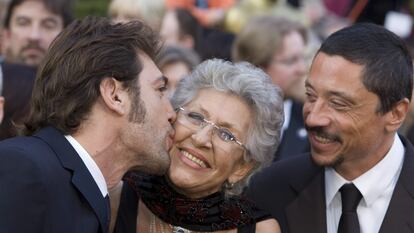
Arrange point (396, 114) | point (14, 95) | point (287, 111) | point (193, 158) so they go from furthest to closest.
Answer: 1. point (287, 111)
2. point (14, 95)
3. point (396, 114)
4. point (193, 158)

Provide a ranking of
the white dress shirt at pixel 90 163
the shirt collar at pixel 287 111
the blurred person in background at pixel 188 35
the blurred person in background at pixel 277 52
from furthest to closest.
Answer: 1. the blurred person in background at pixel 188 35
2. the blurred person in background at pixel 277 52
3. the shirt collar at pixel 287 111
4. the white dress shirt at pixel 90 163

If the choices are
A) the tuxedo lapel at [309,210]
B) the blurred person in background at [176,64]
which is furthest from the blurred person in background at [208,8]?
the tuxedo lapel at [309,210]

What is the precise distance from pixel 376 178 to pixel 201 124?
98cm

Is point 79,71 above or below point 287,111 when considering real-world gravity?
above

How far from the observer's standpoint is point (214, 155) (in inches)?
188

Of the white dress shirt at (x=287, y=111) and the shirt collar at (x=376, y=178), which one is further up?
the shirt collar at (x=376, y=178)

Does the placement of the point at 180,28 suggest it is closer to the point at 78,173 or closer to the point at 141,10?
the point at 141,10

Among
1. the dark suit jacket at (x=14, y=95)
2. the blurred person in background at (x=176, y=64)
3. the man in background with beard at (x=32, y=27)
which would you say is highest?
the dark suit jacket at (x=14, y=95)

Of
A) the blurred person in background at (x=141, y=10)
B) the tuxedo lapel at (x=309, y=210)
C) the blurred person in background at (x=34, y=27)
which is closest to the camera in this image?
the tuxedo lapel at (x=309, y=210)

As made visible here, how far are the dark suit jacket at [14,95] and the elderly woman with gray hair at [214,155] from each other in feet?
3.11

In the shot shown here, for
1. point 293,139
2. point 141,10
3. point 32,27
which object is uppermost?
point 293,139

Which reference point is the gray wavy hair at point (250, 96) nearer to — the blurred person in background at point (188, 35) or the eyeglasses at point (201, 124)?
the eyeglasses at point (201, 124)

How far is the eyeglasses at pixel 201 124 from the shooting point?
4.78 meters

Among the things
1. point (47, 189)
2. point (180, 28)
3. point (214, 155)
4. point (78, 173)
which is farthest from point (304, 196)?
point (180, 28)
